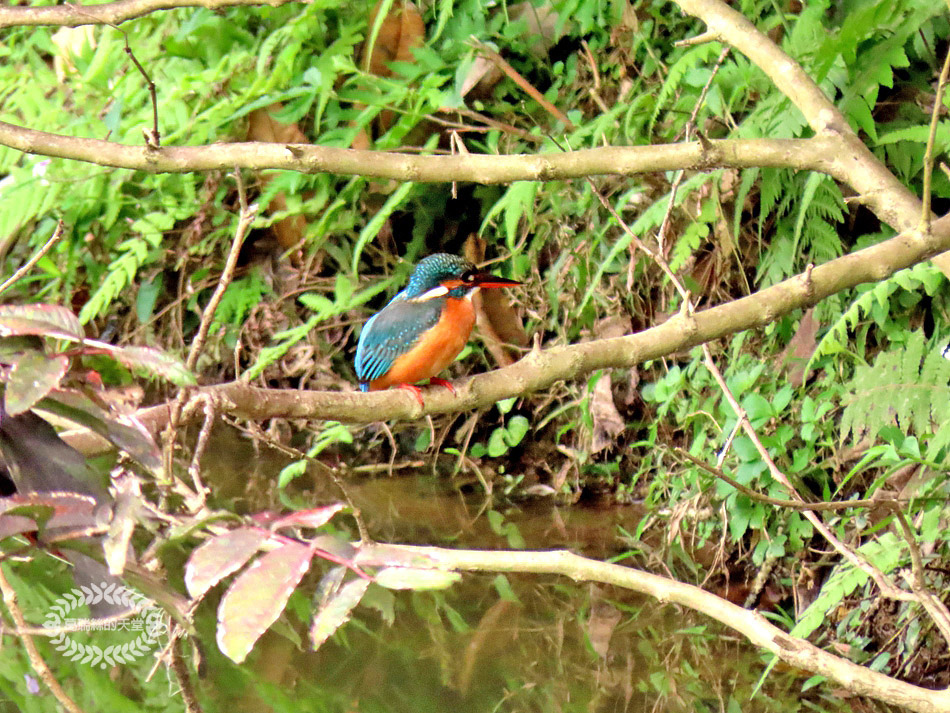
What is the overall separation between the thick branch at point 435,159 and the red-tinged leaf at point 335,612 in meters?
1.03

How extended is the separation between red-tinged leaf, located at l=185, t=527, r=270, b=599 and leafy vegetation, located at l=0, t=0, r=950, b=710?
4.55ft

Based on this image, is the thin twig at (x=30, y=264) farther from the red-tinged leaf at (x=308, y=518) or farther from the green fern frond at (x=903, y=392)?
the green fern frond at (x=903, y=392)

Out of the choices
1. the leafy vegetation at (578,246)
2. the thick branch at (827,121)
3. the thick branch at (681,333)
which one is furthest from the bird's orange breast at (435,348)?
the thick branch at (827,121)

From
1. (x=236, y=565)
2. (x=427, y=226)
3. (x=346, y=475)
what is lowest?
(x=346, y=475)

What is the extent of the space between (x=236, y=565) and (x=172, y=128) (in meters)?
3.31

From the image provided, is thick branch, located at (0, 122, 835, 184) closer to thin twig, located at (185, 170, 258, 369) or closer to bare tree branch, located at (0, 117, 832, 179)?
bare tree branch, located at (0, 117, 832, 179)

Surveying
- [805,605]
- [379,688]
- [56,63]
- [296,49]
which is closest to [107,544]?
[379,688]

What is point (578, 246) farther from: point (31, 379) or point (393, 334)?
point (31, 379)

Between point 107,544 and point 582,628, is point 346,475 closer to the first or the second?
Result: point 582,628

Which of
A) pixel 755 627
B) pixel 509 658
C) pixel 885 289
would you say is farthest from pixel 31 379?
pixel 885 289

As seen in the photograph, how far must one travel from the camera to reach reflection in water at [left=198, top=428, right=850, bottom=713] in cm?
212

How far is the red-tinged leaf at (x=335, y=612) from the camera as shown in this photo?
0.59m

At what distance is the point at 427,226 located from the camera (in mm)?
3680

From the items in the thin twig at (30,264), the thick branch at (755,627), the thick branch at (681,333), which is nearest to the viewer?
the thin twig at (30,264)
